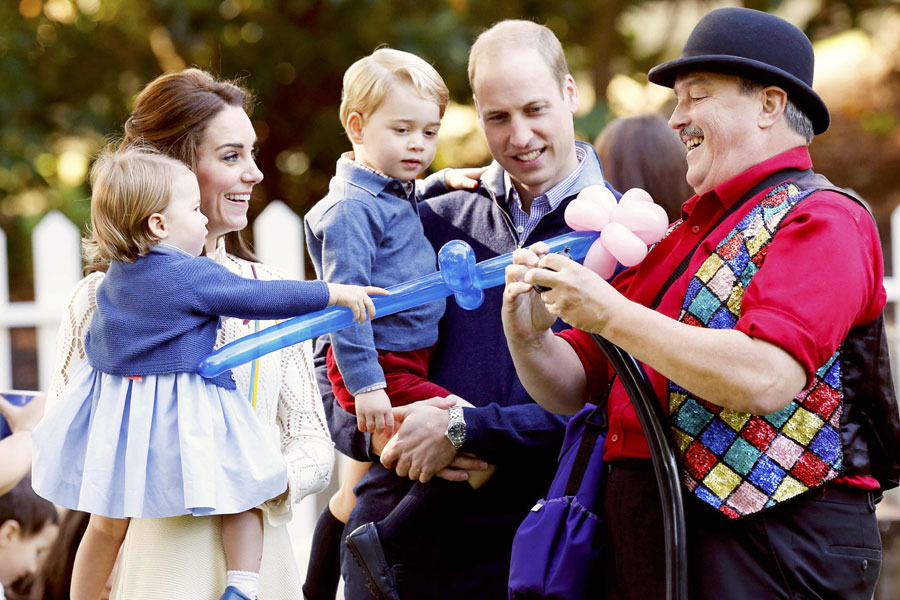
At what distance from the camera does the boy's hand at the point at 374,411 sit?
258cm

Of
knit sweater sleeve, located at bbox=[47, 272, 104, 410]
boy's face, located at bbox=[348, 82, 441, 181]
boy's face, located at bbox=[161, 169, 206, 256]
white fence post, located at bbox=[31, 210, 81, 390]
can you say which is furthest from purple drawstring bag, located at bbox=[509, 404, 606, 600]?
white fence post, located at bbox=[31, 210, 81, 390]

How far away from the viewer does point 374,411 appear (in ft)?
8.46

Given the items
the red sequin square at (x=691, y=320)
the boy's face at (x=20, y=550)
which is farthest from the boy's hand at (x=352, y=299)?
the boy's face at (x=20, y=550)

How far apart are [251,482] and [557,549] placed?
2.20 feet

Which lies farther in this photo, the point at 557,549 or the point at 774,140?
the point at 557,549

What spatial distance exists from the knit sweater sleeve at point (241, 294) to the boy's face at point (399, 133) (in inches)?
25.6

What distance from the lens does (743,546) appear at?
6.56 feet

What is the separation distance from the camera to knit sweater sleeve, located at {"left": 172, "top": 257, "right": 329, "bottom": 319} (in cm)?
216

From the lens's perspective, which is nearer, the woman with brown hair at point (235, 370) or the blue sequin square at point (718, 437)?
the blue sequin square at point (718, 437)

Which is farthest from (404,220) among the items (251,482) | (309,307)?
(251,482)

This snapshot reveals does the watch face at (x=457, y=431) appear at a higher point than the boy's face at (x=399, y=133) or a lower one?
lower

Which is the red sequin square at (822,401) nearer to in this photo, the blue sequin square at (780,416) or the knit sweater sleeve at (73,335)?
the blue sequin square at (780,416)

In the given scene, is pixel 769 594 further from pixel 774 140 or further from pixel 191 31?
pixel 191 31

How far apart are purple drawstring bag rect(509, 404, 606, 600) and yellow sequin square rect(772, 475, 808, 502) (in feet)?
1.47
